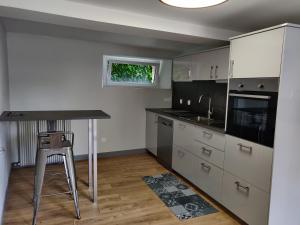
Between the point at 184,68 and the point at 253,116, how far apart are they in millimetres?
1984

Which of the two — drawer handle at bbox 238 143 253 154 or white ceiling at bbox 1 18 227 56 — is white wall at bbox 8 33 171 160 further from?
drawer handle at bbox 238 143 253 154

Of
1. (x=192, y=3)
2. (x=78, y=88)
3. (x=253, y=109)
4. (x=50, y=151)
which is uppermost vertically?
(x=192, y=3)

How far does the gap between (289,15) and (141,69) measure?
2.73 metres

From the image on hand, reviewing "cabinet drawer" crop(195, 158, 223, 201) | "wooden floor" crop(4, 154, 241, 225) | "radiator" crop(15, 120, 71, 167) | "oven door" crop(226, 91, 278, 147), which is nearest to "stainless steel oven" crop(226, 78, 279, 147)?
"oven door" crop(226, 91, 278, 147)

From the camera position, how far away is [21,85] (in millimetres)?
3596

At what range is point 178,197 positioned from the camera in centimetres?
285

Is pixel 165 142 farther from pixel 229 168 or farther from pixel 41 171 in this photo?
pixel 41 171

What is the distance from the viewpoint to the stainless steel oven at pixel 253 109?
200 centimetres

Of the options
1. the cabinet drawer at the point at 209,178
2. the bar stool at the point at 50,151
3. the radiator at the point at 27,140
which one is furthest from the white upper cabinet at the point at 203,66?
the radiator at the point at 27,140

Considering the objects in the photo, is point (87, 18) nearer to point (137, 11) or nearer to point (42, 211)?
point (137, 11)

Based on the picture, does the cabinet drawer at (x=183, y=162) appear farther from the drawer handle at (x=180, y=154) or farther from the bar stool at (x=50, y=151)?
the bar stool at (x=50, y=151)

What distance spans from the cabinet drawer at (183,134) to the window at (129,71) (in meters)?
1.45

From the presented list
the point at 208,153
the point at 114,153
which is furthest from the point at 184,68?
the point at 114,153

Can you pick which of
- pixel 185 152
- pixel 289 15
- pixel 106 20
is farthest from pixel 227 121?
pixel 106 20
